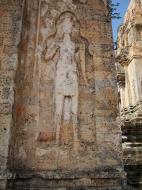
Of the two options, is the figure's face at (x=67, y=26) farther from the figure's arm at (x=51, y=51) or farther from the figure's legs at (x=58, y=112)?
the figure's legs at (x=58, y=112)

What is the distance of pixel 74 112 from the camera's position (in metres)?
6.95

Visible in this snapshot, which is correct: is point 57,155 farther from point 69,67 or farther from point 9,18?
point 9,18

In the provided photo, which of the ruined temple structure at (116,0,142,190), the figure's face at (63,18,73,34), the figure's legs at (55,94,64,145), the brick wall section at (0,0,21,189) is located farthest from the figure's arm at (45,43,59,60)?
the ruined temple structure at (116,0,142,190)

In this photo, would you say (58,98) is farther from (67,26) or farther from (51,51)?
(67,26)

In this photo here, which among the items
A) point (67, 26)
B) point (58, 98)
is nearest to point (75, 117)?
point (58, 98)

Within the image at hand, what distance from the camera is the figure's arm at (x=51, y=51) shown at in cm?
747

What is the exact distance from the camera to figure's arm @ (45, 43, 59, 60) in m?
7.47

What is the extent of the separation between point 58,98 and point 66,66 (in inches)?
34.4

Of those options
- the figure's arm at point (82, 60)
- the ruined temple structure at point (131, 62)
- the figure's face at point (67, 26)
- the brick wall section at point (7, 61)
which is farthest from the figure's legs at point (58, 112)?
the ruined temple structure at point (131, 62)

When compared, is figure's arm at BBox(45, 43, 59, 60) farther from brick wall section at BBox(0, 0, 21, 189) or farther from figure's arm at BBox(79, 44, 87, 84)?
brick wall section at BBox(0, 0, 21, 189)

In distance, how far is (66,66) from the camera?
7.43 m

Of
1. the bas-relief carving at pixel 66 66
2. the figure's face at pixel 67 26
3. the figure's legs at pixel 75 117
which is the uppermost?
the figure's face at pixel 67 26

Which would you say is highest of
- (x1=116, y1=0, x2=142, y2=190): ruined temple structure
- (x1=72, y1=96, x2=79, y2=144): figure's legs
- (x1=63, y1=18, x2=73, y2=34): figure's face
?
(x1=116, y1=0, x2=142, y2=190): ruined temple structure

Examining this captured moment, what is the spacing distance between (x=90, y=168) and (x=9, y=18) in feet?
13.1
